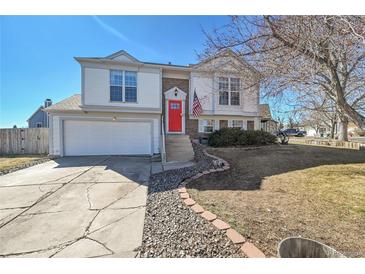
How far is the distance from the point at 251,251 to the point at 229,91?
12.0m

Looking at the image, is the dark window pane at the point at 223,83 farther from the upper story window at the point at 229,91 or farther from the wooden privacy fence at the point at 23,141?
the wooden privacy fence at the point at 23,141

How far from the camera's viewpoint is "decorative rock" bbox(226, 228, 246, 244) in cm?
232

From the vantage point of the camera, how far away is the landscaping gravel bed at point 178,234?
2221 mm

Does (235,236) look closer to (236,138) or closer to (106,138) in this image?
(236,138)

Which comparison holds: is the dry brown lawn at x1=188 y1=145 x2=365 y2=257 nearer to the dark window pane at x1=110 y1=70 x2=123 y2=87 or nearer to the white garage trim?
the white garage trim

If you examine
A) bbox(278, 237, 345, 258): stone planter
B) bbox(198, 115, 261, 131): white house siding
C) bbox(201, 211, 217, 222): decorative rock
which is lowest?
bbox(201, 211, 217, 222): decorative rock

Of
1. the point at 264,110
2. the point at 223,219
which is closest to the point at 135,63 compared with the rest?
the point at 223,219

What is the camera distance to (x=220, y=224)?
2729mm

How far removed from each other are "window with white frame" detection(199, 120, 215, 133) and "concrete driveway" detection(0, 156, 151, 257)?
301 inches

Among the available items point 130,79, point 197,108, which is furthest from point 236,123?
point 130,79

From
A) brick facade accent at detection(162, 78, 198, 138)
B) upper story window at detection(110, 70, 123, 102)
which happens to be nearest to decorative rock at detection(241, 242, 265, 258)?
brick facade accent at detection(162, 78, 198, 138)

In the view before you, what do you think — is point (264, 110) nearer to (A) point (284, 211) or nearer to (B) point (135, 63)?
(B) point (135, 63)

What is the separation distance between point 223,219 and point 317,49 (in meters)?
4.00
